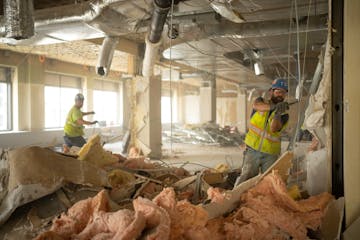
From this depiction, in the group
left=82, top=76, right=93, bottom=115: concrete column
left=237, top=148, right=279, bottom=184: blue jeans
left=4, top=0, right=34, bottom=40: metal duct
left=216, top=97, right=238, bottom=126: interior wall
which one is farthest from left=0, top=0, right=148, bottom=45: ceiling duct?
left=216, top=97, right=238, bottom=126: interior wall

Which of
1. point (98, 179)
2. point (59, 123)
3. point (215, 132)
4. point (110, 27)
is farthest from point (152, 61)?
point (59, 123)

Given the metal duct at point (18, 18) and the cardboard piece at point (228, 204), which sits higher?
the metal duct at point (18, 18)

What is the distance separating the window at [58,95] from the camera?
9336mm

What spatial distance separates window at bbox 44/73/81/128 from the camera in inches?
368

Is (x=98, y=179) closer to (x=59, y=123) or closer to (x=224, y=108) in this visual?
(x=59, y=123)

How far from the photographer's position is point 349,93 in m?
1.69

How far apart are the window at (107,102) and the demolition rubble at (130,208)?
8.70 m

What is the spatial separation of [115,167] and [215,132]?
6723 millimetres

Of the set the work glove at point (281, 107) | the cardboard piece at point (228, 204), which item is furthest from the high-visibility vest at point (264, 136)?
the cardboard piece at point (228, 204)

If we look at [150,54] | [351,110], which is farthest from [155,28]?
[351,110]

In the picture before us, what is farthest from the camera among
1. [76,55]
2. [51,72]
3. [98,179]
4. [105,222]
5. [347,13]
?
[51,72]

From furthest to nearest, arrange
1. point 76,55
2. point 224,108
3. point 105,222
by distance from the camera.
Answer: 1. point 224,108
2. point 76,55
3. point 105,222

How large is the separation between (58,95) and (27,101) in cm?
146

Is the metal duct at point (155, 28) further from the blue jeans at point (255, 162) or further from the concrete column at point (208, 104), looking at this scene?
the concrete column at point (208, 104)
